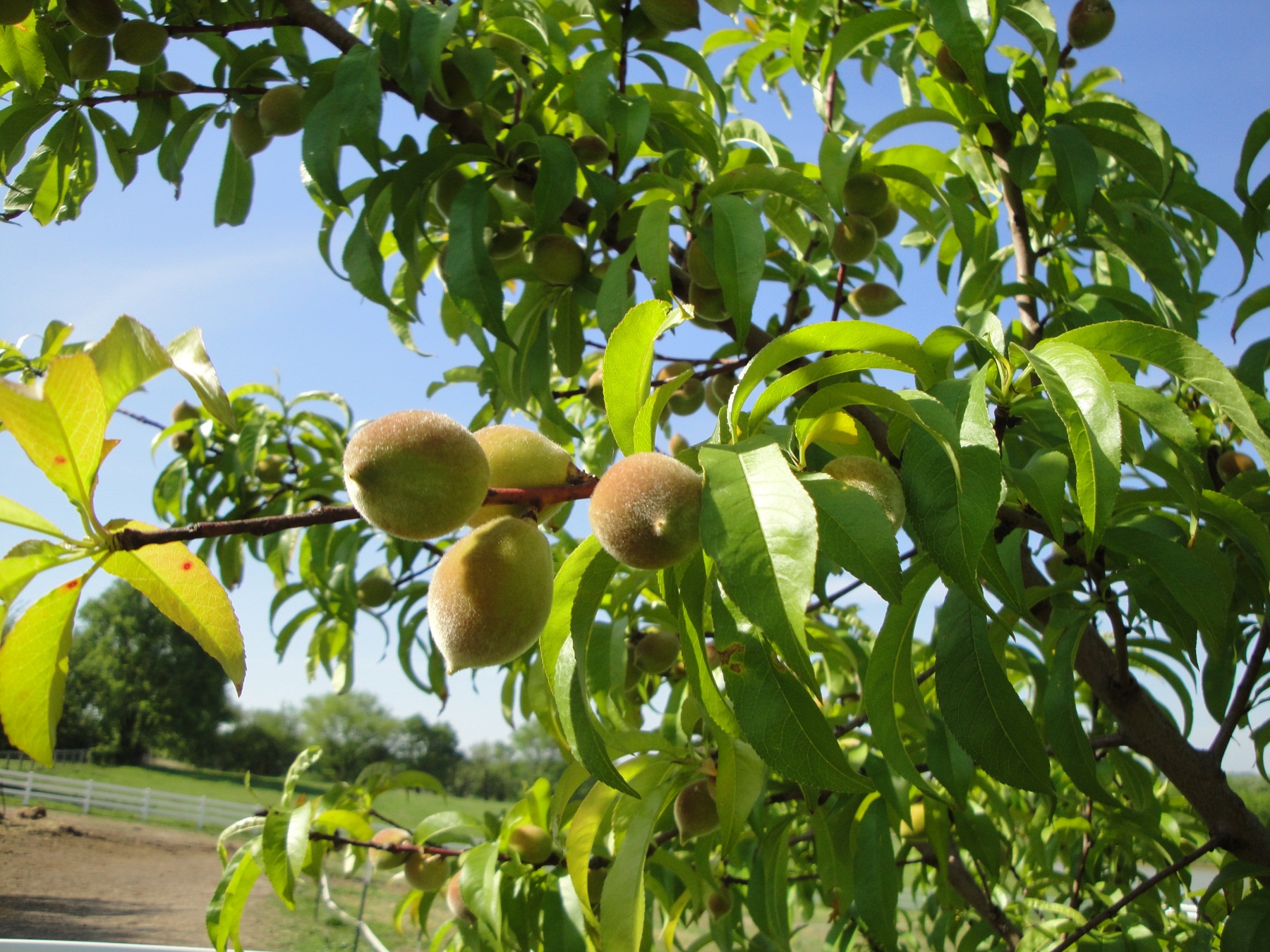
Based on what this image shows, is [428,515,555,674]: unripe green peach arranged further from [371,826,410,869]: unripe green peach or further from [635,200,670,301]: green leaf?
[371,826,410,869]: unripe green peach

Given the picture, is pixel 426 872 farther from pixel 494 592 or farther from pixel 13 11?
pixel 13 11

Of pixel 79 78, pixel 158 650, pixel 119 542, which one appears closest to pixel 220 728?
pixel 158 650

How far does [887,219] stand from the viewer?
161 centimetres

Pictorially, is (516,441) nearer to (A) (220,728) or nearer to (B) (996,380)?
(B) (996,380)

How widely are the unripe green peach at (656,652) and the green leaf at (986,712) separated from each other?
0.95 metres

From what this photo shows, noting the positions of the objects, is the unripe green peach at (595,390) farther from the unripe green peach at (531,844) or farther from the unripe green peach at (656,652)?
the unripe green peach at (531,844)


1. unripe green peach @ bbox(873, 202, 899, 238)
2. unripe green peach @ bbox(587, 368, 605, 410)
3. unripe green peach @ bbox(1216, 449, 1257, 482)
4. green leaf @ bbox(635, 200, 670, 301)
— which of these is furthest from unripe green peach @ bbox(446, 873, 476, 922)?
unripe green peach @ bbox(1216, 449, 1257, 482)

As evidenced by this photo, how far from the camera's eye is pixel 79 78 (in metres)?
1.55

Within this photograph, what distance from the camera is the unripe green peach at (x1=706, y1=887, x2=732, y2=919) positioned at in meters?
1.71

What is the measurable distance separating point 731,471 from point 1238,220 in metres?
1.42

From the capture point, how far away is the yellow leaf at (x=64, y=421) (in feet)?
1.76

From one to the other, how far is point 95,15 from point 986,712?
1802mm

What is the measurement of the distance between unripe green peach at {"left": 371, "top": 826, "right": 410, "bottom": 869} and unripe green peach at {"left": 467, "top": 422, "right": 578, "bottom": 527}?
58.1 inches

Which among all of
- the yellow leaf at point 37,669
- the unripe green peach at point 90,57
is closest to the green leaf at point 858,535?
the yellow leaf at point 37,669
